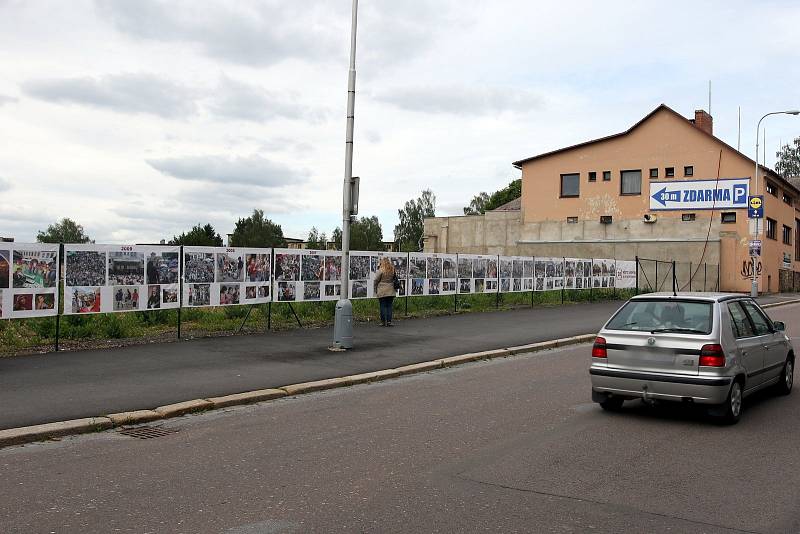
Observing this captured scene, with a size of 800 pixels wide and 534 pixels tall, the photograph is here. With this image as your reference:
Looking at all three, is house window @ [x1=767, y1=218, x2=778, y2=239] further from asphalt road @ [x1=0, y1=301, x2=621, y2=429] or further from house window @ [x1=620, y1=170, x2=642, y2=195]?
asphalt road @ [x1=0, y1=301, x2=621, y2=429]

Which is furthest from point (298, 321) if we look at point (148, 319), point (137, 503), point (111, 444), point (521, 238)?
point (521, 238)

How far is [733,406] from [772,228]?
142 feet

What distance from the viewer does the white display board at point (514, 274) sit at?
24.8m

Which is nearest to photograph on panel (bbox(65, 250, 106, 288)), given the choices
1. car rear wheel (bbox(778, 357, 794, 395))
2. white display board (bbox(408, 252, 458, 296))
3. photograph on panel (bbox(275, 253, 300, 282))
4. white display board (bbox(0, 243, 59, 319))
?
white display board (bbox(0, 243, 59, 319))

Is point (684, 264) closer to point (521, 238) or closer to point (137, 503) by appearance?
point (521, 238)

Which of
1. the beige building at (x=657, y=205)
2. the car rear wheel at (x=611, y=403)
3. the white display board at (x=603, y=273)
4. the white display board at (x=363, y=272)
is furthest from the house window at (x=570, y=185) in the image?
the car rear wheel at (x=611, y=403)

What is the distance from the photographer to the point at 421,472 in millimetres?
5875

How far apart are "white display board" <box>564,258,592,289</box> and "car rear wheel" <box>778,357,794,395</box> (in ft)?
62.7

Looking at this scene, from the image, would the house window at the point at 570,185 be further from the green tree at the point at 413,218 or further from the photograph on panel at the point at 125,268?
the green tree at the point at 413,218

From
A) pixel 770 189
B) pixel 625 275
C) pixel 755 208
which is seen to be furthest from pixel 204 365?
pixel 770 189

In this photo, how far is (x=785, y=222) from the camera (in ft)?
162

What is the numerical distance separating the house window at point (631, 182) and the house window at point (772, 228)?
8.05 m

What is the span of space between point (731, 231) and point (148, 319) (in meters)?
37.0

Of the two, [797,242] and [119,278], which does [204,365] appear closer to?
[119,278]
